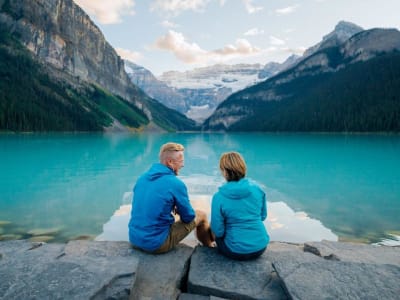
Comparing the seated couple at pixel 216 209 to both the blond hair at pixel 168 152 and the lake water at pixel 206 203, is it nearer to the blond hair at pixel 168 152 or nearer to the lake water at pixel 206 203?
the blond hair at pixel 168 152

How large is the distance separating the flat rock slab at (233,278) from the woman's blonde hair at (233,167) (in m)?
1.56

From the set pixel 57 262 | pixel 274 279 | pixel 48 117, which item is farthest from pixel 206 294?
pixel 48 117

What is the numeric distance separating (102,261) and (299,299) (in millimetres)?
3281

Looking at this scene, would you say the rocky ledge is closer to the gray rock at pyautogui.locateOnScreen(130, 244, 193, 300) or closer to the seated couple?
the gray rock at pyautogui.locateOnScreen(130, 244, 193, 300)

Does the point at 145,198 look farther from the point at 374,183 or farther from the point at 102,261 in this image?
the point at 374,183

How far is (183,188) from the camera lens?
5.92 m

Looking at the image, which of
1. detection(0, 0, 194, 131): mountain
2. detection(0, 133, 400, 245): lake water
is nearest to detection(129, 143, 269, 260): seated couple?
detection(0, 133, 400, 245): lake water

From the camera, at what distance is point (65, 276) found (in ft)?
15.1

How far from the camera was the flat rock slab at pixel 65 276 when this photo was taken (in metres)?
4.18

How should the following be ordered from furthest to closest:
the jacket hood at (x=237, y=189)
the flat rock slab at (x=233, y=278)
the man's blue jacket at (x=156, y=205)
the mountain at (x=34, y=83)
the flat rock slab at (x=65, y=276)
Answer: the mountain at (x=34, y=83)
the man's blue jacket at (x=156, y=205)
the jacket hood at (x=237, y=189)
the flat rock slab at (x=233, y=278)
the flat rock slab at (x=65, y=276)

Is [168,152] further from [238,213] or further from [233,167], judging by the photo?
[238,213]

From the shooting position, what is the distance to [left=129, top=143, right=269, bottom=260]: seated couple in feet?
18.4

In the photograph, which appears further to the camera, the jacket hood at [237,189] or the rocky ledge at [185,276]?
the jacket hood at [237,189]

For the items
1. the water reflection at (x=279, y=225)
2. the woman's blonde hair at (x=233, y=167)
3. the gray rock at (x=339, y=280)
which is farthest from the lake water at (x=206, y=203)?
the woman's blonde hair at (x=233, y=167)
